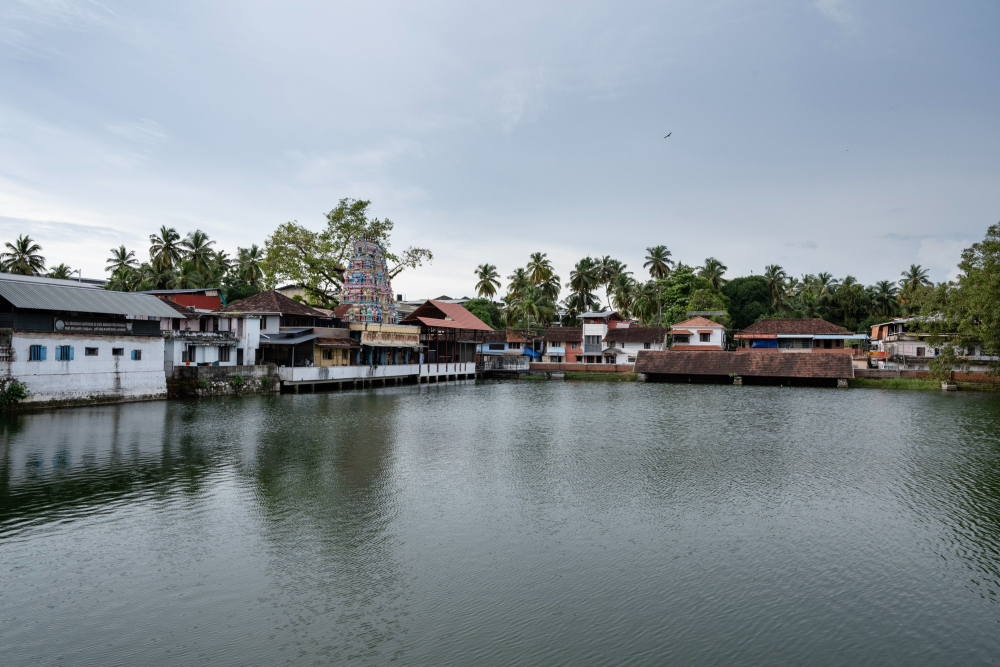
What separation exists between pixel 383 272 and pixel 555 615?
48562 mm

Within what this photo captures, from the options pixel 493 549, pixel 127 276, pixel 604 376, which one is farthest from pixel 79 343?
pixel 604 376

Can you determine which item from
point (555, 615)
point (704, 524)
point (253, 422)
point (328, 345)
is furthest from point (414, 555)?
point (328, 345)

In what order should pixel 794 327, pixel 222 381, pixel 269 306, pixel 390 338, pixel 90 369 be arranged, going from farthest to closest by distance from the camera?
pixel 794 327
pixel 390 338
pixel 269 306
pixel 222 381
pixel 90 369

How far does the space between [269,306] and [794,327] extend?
5481 centimetres

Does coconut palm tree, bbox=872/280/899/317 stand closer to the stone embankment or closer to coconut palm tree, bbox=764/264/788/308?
coconut palm tree, bbox=764/264/788/308

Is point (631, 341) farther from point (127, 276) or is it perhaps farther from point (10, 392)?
point (127, 276)

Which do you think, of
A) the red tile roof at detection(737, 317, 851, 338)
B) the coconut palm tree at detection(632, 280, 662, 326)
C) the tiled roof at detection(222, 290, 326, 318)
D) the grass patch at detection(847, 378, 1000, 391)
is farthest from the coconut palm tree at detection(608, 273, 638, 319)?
the tiled roof at detection(222, 290, 326, 318)

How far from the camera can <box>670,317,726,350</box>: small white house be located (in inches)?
2589

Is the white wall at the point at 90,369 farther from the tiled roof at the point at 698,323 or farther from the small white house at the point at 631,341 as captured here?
the tiled roof at the point at 698,323

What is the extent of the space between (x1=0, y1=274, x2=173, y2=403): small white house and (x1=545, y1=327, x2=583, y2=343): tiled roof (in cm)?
4301

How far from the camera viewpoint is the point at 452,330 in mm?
63438

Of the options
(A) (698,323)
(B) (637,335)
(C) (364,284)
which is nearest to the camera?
(C) (364,284)

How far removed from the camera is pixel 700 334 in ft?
218

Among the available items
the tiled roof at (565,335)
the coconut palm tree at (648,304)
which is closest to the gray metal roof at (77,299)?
the tiled roof at (565,335)
